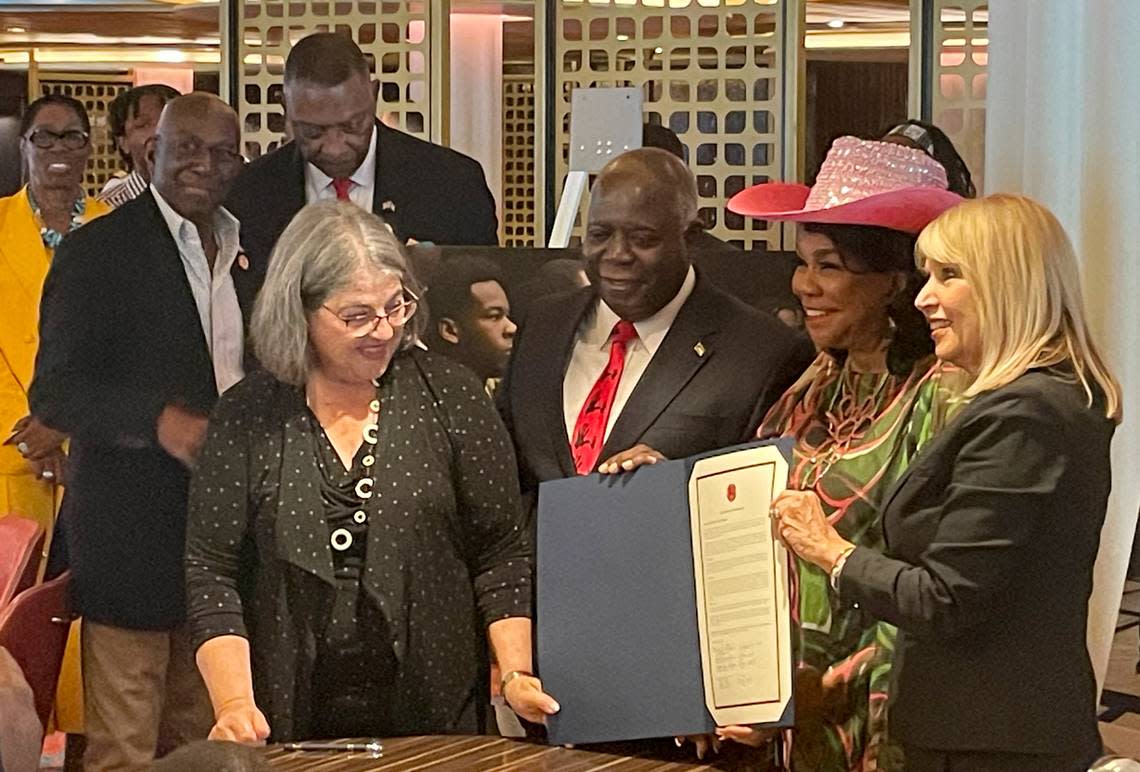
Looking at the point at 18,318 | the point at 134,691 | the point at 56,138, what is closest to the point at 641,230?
the point at 134,691

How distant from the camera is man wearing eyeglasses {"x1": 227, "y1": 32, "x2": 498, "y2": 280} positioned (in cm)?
331

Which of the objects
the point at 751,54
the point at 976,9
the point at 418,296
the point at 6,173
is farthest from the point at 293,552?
the point at 6,173

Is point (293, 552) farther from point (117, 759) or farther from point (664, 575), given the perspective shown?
point (117, 759)

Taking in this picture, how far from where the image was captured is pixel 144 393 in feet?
11.0

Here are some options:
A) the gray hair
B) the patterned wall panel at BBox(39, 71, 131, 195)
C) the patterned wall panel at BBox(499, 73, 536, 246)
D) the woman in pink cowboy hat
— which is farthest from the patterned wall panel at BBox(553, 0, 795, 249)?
the patterned wall panel at BBox(39, 71, 131, 195)

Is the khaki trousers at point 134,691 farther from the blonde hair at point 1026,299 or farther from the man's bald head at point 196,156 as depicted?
the blonde hair at point 1026,299

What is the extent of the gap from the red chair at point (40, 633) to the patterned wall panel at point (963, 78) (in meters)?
2.13

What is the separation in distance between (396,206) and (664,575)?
44.5 inches

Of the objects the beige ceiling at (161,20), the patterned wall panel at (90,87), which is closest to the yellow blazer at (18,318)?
the beige ceiling at (161,20)

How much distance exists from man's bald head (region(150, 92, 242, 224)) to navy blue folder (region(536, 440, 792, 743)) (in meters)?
1.16

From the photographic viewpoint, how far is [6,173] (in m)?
5.70

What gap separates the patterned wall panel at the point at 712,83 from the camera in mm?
3801

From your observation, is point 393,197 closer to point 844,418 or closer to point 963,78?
point 844,418

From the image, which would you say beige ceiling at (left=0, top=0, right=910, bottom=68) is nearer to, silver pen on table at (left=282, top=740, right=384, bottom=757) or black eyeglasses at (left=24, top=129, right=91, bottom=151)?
black eyeglasses at (left=24, top=129, right=91, bottom=151)
